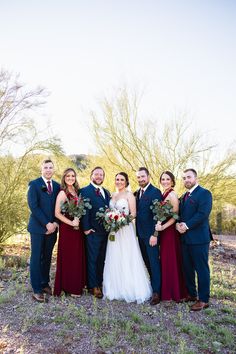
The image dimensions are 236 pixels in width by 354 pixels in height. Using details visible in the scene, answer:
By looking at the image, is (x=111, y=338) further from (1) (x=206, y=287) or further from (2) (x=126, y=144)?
(2) (x=126, y=144)

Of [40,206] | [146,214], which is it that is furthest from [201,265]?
[40,206]

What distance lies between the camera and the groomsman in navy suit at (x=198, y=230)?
5895 mm

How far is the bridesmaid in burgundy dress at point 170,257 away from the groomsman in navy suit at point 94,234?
3.48 ft

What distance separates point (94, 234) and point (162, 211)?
4.27ft

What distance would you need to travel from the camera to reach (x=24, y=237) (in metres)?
12.6

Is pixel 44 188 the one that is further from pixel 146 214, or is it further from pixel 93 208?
pixel 146 214

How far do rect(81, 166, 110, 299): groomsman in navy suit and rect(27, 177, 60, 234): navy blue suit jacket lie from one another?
0.58 m

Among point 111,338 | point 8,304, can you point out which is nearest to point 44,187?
point 8,304

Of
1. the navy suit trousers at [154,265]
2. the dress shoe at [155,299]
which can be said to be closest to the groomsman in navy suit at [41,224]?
the navy suit trousers at [154,265]

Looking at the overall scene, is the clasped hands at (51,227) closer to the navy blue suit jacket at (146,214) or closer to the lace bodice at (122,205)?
the lace bodice at (122,205)

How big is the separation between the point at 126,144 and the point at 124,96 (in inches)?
66.3

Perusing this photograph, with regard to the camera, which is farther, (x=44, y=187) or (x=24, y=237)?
(x=24, y=237)

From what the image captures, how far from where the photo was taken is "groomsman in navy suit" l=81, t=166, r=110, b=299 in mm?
6406

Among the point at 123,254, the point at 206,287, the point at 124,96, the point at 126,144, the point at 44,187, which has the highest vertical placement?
the point at 124,96
